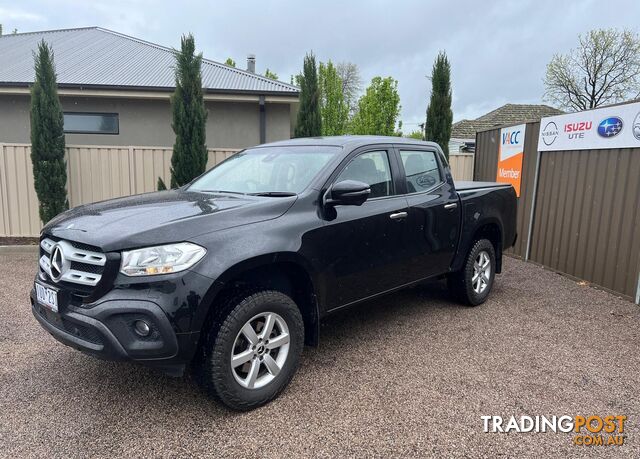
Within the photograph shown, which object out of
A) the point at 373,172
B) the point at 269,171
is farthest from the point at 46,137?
the point at 373,172

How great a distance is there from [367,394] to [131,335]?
159cm

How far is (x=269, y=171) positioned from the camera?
11.9ft

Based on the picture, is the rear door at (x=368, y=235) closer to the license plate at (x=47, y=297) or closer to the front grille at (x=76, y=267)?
the front grille at (x=76, y=267)

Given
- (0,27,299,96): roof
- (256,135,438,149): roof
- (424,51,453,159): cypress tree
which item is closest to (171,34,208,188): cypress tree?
(0,27,299,96): roof

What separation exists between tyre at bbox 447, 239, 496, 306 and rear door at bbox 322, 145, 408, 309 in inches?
44.9

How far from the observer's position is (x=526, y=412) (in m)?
2.80

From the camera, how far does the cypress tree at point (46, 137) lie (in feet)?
24.9

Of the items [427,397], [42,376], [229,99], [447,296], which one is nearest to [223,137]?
[229,99]

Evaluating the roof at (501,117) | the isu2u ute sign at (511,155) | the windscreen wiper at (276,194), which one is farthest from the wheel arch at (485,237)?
the roof at (501,117)

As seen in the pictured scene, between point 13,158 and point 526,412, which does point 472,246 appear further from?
point 13,158

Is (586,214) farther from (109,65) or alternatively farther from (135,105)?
(109,65)

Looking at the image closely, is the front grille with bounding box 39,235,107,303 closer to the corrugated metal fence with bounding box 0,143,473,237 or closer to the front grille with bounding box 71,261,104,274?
the front grille with bounding box 71,261,104,274

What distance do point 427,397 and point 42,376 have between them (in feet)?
9.16

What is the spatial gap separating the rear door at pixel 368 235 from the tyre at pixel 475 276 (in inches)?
44.9
